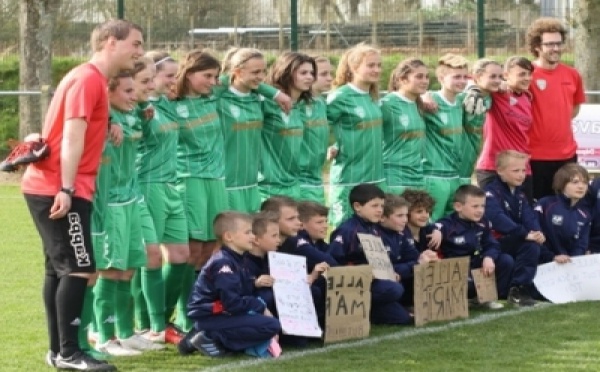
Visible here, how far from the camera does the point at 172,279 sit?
8398mm

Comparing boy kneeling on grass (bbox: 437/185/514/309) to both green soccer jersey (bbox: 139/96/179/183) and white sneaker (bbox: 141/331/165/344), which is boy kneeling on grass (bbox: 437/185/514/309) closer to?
green soccer jersey (bbox: 139/96/179/183)

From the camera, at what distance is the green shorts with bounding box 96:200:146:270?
766 centimetres

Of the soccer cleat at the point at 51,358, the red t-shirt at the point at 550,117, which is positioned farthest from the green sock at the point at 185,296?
the red t-shirt at the point at 550,117

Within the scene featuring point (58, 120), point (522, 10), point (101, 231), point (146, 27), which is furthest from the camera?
point (146, 27)

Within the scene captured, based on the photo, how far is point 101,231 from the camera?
7.61m

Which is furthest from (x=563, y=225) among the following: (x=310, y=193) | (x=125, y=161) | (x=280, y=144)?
(x=125, y=161)

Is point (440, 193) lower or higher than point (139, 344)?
higher

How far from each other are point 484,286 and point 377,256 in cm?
108

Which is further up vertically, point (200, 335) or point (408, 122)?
point (408, 122)

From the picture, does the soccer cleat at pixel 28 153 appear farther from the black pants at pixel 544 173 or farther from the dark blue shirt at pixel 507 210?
the black pants at pixel 544 173

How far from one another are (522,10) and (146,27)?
504 cm

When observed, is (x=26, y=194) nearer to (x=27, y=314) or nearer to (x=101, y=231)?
(x=101, y=231)

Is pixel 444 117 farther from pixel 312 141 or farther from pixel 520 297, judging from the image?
pixel 520 297

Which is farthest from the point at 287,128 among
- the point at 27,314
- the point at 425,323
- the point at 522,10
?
the point at 522,10
